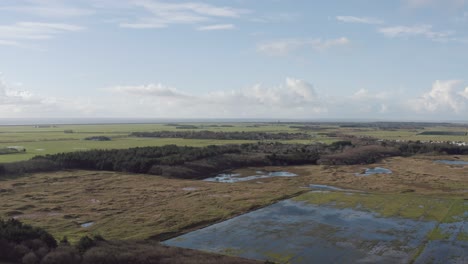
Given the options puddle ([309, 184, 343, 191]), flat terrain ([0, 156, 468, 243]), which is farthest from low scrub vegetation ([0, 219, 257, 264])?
puddle ([309, 184, 343, 191])

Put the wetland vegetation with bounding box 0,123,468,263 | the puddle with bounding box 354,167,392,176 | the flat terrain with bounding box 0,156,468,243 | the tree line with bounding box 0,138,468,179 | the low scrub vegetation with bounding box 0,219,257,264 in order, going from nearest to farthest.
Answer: the low scrub vegetation with bounding box 0,219,257,264, the wetland vegetation with bounding box 0,123,468,263, the flat terrain with bounding box 0,156,468,243, the tree line with bounding box 0,138,468,179, the puddle with bounding box 354,167,392,176

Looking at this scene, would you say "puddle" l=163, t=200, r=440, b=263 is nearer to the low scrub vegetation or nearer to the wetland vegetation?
the wetland vegetation

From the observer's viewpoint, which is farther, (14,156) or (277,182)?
(14,156)

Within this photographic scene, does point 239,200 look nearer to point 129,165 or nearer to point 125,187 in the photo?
point 125,187

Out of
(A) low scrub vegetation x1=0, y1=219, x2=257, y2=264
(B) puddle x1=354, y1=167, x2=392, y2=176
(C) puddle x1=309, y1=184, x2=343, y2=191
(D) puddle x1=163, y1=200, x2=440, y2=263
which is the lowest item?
(D) puddle x1=163, y1=200, x2=440, y2=263

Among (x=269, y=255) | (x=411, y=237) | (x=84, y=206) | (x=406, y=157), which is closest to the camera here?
(x=269, y=255)

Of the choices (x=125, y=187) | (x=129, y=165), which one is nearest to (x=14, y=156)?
(x=129, y=165)

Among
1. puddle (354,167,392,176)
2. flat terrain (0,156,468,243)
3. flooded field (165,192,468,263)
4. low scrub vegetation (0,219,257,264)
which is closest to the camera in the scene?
low scrub vegetation (0,219,257,264)

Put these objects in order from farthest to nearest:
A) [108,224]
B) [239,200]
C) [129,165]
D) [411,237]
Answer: [129,165] → [239,200] → [108,224] → [411,237]
